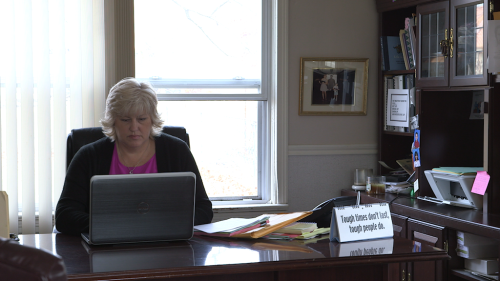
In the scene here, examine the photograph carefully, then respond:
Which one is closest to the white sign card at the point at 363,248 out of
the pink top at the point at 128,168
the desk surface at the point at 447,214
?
the desk surface at the point at 447,214

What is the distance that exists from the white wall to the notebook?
197 centimetres

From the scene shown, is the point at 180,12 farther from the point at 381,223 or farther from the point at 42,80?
the point at 381,223

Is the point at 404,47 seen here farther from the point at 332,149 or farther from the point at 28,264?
the point at 28,264

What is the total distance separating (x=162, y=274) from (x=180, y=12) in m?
2.40

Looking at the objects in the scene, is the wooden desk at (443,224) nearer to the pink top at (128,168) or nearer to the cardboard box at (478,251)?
the cardboard box at (478,251)

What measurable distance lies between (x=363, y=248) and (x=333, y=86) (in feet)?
6.95

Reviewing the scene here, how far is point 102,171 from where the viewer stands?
2.17 m

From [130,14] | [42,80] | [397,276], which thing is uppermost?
[130,14]

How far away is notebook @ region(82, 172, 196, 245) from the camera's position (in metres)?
1.51

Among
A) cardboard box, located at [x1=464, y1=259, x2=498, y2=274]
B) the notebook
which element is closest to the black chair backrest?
the notebook

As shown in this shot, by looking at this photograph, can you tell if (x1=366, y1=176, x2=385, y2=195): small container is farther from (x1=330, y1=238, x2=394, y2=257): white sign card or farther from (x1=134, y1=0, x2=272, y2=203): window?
(x1=330, y1=238, x2=394, y2=257): white sign card

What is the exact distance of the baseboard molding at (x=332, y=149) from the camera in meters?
3.50

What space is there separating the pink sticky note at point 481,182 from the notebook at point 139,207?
1565 millimetres

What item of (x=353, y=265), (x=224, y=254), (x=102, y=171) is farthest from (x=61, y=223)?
(x=353, y=265)
